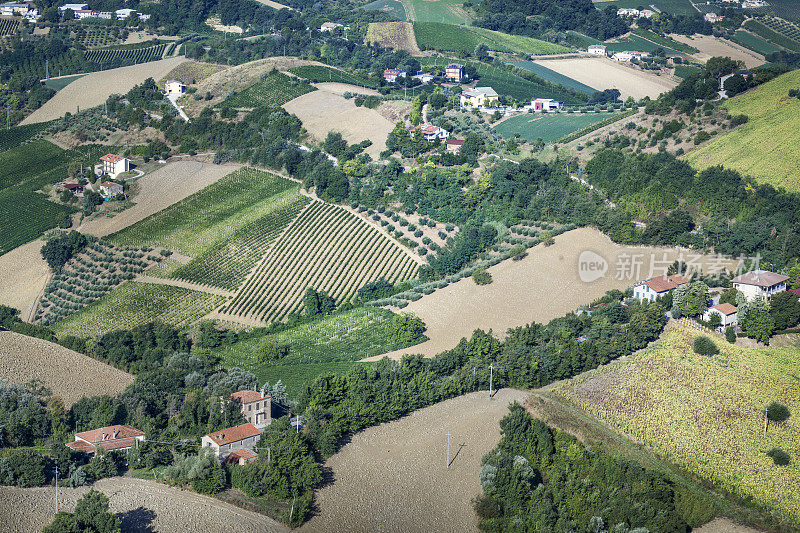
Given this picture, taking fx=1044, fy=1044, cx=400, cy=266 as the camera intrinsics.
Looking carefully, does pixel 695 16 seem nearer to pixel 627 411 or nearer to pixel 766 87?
pixel 766 87

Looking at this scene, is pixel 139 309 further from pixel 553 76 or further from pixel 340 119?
pixel 553 76

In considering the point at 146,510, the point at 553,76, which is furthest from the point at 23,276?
the point at 553,76

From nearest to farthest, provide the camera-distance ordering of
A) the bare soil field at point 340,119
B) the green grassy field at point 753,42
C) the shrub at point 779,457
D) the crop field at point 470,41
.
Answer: the shrub at point 779,457 → the bare soil field at point 340,119 → the crop field at point 470,41 → the green grassy field at point 753,42

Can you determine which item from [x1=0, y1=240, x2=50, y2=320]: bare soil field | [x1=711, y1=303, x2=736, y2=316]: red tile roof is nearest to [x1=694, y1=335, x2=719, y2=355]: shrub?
Result: [x1=711, y1=303, x2=736, y2=316]: red tile roof

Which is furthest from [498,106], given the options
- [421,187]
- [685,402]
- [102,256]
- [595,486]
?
[595,486]

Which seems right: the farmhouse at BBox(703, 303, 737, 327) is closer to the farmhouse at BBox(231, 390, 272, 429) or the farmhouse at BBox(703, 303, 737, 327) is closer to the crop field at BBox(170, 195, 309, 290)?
the farmhouse at BBox(231, 390, 272, 429)

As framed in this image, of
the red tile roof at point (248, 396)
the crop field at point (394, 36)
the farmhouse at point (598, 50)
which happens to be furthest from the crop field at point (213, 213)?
the farmhouse at point (598, 50)

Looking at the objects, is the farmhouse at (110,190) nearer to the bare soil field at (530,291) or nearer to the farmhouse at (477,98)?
the bare soil field at (530,291)
